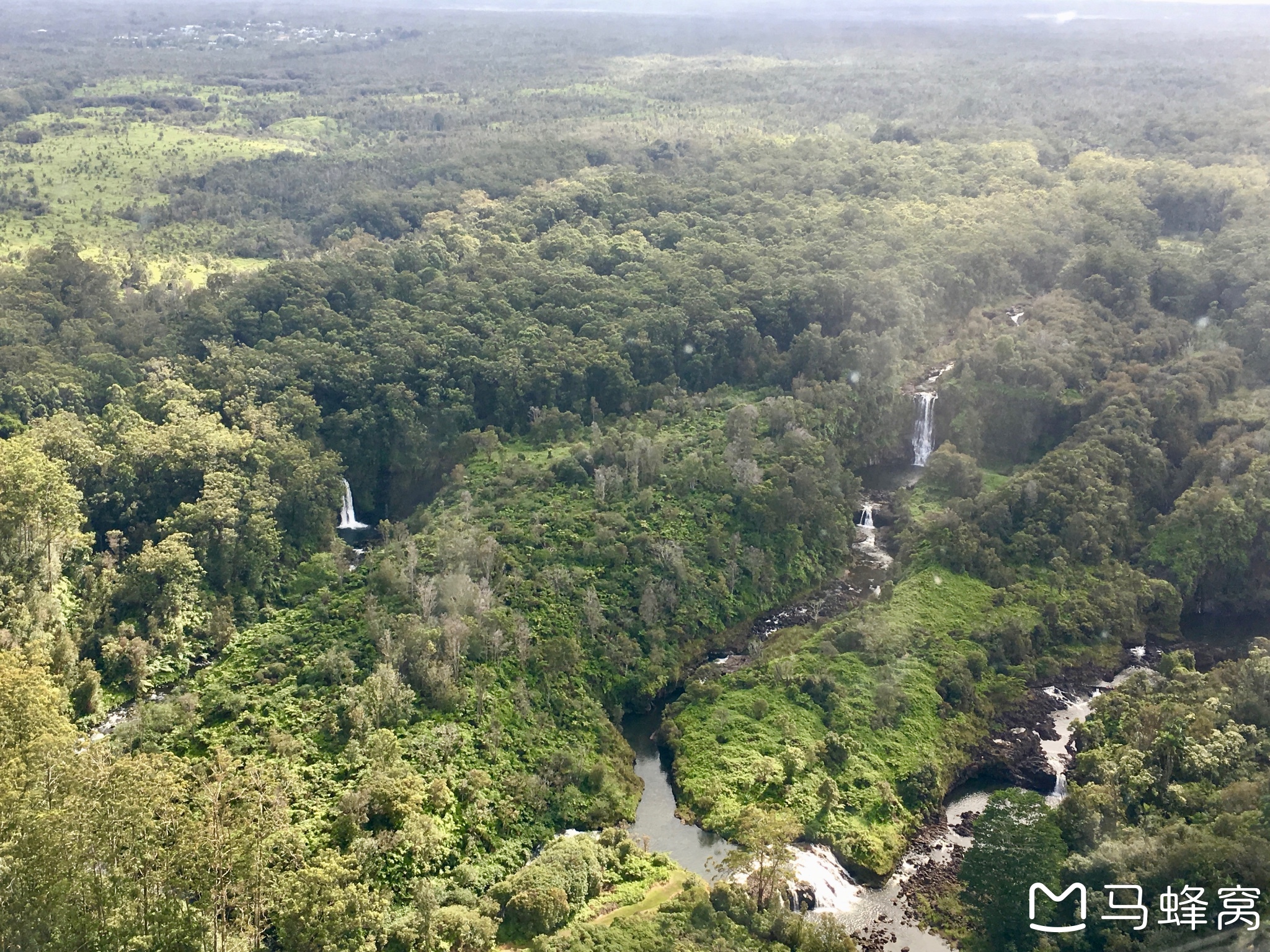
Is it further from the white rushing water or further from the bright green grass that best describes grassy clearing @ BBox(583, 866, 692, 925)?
the bright green grass

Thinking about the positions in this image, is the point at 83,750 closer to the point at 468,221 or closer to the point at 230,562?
the point at 230,562

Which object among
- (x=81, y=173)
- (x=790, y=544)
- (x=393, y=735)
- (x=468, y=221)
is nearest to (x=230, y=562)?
(x=393, y=735)

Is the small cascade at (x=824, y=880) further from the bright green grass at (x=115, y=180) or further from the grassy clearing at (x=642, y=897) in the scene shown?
the bright green grass at (x=115, y=180)

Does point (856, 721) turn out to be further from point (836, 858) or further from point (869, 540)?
point (869, 540)

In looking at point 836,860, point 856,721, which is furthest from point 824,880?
point 856,721

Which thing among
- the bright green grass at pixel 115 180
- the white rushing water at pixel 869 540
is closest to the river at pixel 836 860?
the white rushing water at pixel 869 540

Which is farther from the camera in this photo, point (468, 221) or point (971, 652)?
point (468, 221)
